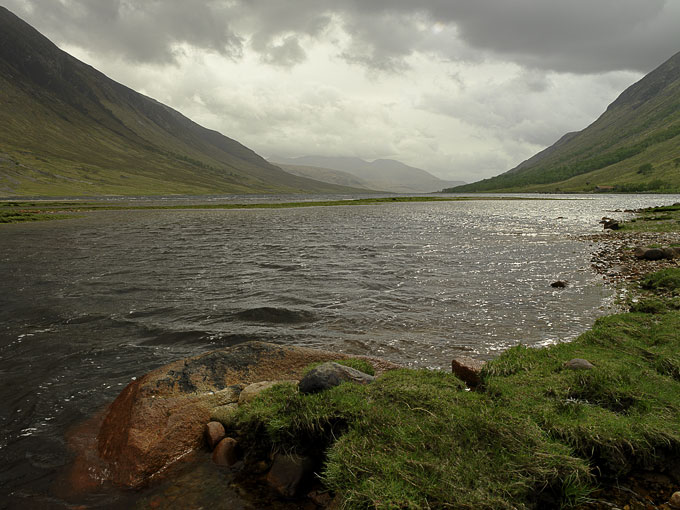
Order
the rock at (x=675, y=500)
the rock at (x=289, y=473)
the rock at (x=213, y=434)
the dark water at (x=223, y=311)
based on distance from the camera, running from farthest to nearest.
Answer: the dark water at (x=223, y=311), the rock at (x=213, y=434), the rock at (x=289, y=473), the rock at (x=675, y=500)

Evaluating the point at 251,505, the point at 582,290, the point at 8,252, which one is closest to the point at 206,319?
the point at 251,505

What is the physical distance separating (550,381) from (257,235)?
153 ft

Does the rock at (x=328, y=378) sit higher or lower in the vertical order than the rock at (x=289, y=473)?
higher

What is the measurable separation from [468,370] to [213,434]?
6.67 m

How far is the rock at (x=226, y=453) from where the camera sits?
777 centimetres

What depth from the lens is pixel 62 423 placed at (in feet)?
29.8

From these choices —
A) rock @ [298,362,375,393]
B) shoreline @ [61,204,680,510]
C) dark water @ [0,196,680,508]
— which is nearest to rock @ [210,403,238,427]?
shoreline @ [61,204,680,510]

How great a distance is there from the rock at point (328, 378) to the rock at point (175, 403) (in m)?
2.10

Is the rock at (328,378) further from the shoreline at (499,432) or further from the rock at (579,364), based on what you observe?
the rock at (579,364)

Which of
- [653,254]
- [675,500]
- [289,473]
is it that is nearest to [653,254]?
[653,254]

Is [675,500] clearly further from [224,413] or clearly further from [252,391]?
[224,413]

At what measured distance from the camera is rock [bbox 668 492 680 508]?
5.59 meters

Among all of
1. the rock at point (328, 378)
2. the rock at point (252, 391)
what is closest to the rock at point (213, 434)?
the rock at point (252, 391)

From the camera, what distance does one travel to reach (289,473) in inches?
276
